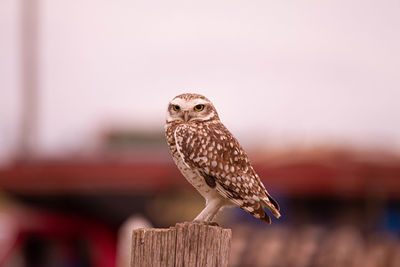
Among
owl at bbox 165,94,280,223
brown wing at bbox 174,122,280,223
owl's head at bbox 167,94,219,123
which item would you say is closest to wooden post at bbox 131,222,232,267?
owl at bbox 165,94,280,223

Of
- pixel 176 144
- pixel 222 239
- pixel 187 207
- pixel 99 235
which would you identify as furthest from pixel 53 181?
pixel 222 239

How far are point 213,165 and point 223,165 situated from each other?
0.26 feet

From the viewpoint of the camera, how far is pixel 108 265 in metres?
12.9

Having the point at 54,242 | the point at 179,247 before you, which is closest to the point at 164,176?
the point at 54,242

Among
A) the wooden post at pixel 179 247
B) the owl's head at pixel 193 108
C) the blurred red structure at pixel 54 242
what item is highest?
the owl's head at pixel 193 108

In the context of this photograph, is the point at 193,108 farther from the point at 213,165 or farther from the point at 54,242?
the point at 54,242

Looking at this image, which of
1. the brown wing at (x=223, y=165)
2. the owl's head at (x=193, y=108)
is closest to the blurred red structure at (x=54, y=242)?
the owl's head at (x=193, y=108)

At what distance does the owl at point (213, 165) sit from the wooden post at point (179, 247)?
59 cm

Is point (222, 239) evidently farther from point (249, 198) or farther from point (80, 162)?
point (80, 162)

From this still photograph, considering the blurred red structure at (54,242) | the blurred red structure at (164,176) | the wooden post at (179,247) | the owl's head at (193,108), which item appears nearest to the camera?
the wooden post at (179,247)

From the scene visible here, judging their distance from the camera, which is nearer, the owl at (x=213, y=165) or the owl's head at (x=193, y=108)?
the owl at (x=213, y=165)

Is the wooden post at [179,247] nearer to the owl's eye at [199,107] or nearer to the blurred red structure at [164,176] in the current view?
the owl's eye at [199,107]

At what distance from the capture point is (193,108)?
486 cm

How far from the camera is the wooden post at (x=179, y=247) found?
12.3 feet
